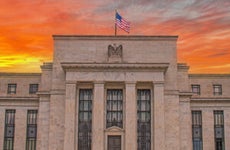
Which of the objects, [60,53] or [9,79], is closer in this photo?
[60,53]

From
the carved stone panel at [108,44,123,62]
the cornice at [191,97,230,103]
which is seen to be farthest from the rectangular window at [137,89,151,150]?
the cornice at [191,97,230,103]

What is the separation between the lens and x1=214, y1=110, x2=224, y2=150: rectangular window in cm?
6112

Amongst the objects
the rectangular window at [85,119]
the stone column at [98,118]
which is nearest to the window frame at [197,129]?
the stone column at [98,118]

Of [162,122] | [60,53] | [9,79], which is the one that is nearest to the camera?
[162,122]

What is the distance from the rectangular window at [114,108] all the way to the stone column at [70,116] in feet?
14.8

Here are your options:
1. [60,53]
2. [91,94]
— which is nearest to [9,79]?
[60,53]

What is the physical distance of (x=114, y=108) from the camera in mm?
57438

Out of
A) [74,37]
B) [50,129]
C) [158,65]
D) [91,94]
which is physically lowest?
[50,129]

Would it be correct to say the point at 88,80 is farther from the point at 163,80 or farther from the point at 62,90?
the point at 163,80

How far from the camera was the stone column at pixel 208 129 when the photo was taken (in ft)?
199

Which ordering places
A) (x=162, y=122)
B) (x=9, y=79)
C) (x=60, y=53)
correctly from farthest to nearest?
1. (x=9, y=79)
2. (x=60, y=53)
3. (x=162, y=122)

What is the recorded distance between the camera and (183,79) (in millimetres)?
60312

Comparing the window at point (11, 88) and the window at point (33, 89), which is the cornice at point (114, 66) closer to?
the window at point (33, 89)

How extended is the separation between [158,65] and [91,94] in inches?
379
